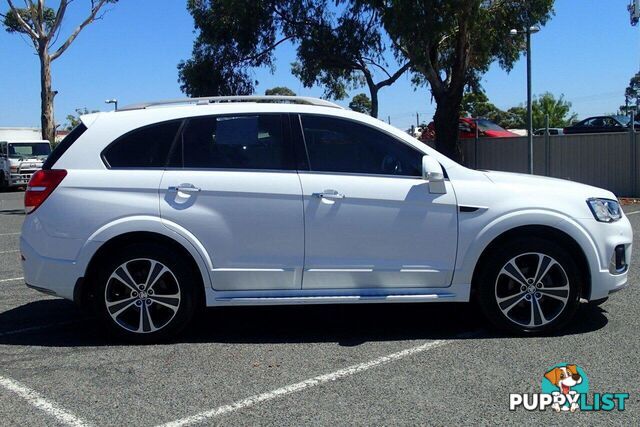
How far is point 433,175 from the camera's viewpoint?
512cm

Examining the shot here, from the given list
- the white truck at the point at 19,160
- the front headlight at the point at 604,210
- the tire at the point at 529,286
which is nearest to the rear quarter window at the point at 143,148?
the tire at the point at 529,286

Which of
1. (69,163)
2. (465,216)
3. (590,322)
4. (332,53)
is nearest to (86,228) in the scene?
(69,163)

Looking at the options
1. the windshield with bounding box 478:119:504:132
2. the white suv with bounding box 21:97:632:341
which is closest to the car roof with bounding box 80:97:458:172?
the white suv with bounding box 21:97:632:341

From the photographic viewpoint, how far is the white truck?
29.0m

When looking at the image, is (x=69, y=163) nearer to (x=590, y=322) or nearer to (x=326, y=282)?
(x=326, y=282)

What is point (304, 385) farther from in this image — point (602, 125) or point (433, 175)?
point (602, 125)

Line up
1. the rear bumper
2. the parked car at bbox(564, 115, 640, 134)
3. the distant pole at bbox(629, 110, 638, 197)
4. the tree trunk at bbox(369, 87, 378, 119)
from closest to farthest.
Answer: the rear bumper
the distant pole at bbox(629, 110, 638, 197)
the tree trunk at bbox(369, 87, 378, 119)
the parked car at bbox(564, 115, 640, 134)

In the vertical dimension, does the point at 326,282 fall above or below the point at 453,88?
below

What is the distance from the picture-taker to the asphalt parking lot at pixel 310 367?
3891 millimetres

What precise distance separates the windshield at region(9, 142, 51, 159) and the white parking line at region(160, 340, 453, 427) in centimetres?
2800

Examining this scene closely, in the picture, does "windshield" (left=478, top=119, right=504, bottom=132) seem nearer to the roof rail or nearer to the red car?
the red car

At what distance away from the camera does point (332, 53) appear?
76.6ft

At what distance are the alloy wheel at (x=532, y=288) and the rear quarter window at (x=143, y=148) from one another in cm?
278

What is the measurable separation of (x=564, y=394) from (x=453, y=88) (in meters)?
→ 17.8
